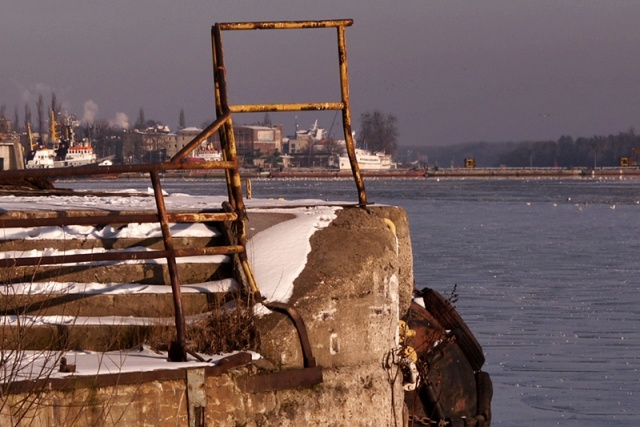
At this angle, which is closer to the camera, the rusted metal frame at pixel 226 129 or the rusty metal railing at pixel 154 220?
the rusty metal railing at pixel 154 220

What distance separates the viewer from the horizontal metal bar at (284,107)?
6.68 metres

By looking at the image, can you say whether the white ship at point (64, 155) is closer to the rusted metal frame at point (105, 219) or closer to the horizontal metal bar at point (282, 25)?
the horizontal metal bar at point (282, 25)

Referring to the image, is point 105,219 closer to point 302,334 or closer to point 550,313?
point 302,334

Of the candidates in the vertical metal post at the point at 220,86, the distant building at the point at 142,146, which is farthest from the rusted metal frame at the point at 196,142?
the distant building at the point at 142,146

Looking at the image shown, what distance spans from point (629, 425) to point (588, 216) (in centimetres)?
4866

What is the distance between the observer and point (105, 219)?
19.8ft

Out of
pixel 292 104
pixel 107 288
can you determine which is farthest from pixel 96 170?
pixel 292 104

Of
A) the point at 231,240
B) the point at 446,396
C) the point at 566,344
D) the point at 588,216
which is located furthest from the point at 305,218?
the point at 588,216

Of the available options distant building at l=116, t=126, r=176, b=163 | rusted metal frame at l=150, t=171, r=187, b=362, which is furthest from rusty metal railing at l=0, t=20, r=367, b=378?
distant building at l=116, t=126, r=176, b=163

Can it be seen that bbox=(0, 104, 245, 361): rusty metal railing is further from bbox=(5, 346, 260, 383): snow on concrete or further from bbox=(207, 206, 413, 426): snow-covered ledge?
bbox=(207, 206, 413, 426): snow-covered ledge

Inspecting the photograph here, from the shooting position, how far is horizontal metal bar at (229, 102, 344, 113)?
6.68 meters

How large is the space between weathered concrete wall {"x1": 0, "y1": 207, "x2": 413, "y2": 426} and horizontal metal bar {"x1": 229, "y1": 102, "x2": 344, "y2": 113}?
26.1 inches

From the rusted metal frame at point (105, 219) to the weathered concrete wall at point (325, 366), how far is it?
1.77ft

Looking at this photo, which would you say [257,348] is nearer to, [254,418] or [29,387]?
[254,418]
